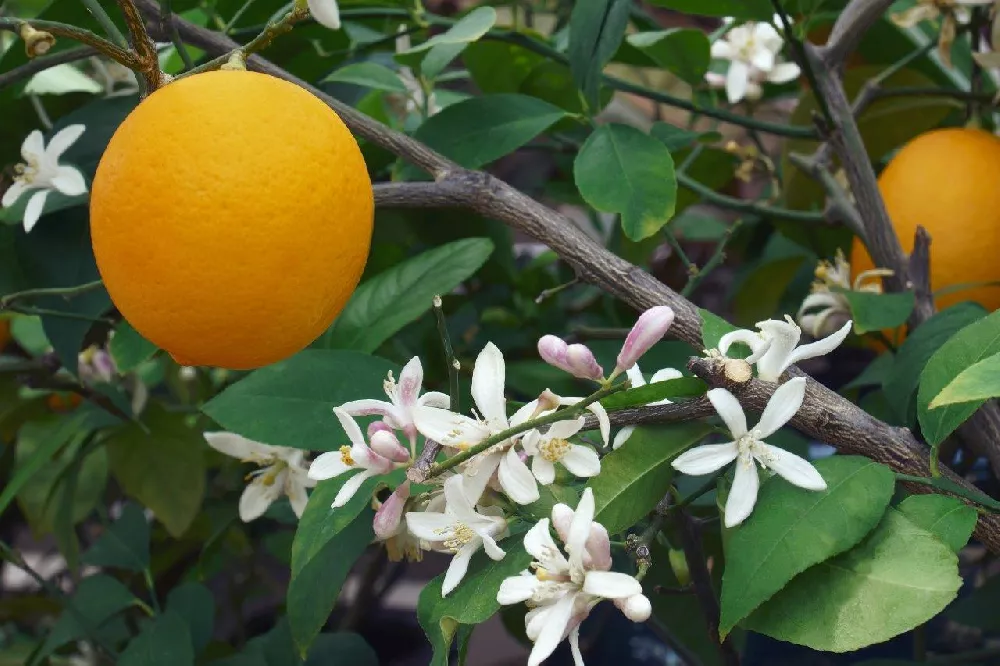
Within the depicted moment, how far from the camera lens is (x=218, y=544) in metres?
0.85

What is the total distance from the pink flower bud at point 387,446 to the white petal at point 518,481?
5cm

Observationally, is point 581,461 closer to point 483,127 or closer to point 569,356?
point 569,356

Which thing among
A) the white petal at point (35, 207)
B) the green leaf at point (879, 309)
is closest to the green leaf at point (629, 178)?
the green leaf at point (879, 309)

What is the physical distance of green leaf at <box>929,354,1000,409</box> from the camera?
0.34 m

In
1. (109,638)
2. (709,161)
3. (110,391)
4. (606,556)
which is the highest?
(606,556)

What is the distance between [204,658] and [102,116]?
421 mm

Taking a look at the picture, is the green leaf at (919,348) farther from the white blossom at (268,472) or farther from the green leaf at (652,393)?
the white blossom at (268,472)

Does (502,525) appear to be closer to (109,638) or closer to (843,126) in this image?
(843,126)

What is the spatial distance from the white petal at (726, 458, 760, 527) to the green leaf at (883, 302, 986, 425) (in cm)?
18

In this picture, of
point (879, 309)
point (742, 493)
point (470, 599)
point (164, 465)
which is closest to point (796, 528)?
point (742, 493)

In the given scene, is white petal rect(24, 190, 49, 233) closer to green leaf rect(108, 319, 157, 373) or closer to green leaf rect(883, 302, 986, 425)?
green leaf rect(108, 319, 157, 373)

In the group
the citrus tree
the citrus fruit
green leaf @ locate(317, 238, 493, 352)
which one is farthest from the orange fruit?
the citrus fruit

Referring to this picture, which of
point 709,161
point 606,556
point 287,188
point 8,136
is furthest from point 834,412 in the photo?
point 8,136

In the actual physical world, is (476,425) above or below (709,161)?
above
